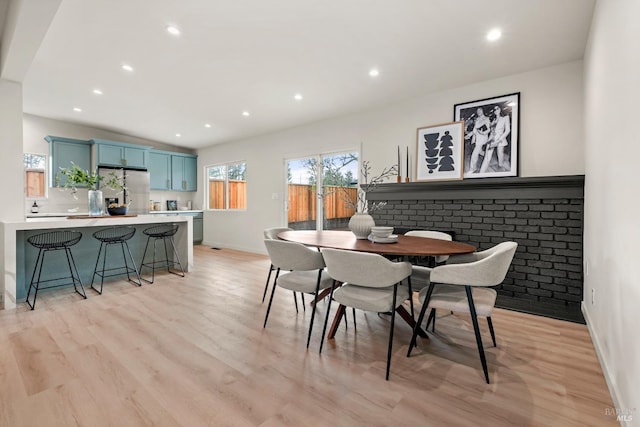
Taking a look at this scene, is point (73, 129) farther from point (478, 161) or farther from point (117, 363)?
point (478, 161)

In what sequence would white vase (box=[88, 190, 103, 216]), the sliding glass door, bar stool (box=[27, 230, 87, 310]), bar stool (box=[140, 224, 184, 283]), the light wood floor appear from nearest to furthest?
the light wood floor, bar stool (box=[27, 230, 87, 310]), white vase (box=[88, 190, 103, 216]), bar stool (box=[140, 224, 184, 283]), the sliding glass door

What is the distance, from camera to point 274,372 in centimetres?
189

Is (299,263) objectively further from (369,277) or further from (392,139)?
(392,139)

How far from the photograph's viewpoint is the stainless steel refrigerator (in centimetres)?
627

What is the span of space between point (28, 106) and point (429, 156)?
6.55 m

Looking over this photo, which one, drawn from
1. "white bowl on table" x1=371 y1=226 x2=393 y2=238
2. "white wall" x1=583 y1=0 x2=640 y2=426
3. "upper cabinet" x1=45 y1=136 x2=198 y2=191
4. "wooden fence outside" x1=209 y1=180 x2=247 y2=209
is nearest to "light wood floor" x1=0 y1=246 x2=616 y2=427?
"white wall" x1=583 y1=0 x2=640 y2=426

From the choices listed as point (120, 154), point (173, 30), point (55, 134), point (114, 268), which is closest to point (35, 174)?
point (55, 134)

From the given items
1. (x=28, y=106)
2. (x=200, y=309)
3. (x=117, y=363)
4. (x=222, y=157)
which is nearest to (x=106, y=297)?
(x=200, y=309)

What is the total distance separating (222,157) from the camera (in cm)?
728

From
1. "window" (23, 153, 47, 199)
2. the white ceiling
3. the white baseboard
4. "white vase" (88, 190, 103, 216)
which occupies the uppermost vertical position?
the white ceiling

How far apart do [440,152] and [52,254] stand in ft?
16.2

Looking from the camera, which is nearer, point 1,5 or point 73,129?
point 1,5

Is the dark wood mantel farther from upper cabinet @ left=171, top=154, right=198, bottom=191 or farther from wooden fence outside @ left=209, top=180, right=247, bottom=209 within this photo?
upper cabinet @ left=171, top=154, right=198, bottom=191

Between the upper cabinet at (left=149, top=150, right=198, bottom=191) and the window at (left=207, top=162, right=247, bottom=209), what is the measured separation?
18.9 inches
